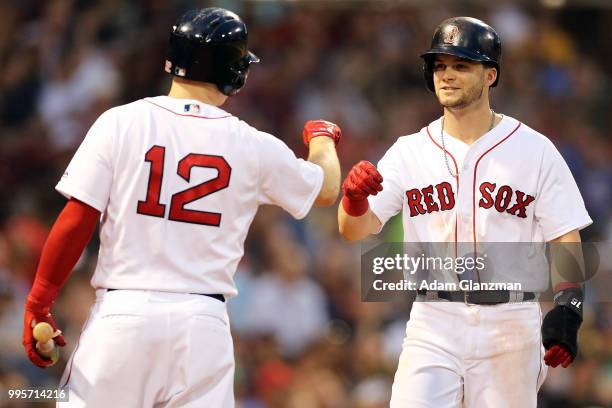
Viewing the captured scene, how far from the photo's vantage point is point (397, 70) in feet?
31.8

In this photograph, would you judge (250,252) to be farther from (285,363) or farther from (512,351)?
(512,351)

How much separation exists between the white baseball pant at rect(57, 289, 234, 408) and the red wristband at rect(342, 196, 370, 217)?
0.90 meters

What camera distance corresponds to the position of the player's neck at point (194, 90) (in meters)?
4.04

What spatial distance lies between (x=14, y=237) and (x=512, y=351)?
4590 millimetres

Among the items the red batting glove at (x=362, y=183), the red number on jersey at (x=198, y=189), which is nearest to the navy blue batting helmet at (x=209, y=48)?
the red number on jersey at (x=198, y=189)

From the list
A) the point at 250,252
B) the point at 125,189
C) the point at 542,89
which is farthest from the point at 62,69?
the point at 125,189

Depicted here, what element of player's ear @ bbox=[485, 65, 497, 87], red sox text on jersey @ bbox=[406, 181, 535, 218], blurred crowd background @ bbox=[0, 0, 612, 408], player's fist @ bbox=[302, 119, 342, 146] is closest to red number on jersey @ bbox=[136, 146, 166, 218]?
player's fist @ bbox=[302, 119, 342, 146]

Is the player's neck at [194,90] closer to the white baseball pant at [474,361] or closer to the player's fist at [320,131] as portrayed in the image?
the player's fist at [320,131]

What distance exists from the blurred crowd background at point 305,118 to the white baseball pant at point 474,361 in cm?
292

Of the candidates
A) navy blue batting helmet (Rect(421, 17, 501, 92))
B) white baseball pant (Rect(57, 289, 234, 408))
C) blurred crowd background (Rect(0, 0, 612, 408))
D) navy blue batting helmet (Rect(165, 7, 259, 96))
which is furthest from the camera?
blurred crowd background (Rect(0, 0, 612, 408))

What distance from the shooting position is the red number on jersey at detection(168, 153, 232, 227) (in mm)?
3807

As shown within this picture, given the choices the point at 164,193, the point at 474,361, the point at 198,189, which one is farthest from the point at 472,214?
the point at 164,193

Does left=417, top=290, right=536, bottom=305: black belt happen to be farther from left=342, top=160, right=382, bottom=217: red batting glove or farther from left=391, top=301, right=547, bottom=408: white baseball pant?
left=342, top=160, right=382, bottom=217: red batting glove

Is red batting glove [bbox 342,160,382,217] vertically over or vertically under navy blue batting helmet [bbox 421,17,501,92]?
under
